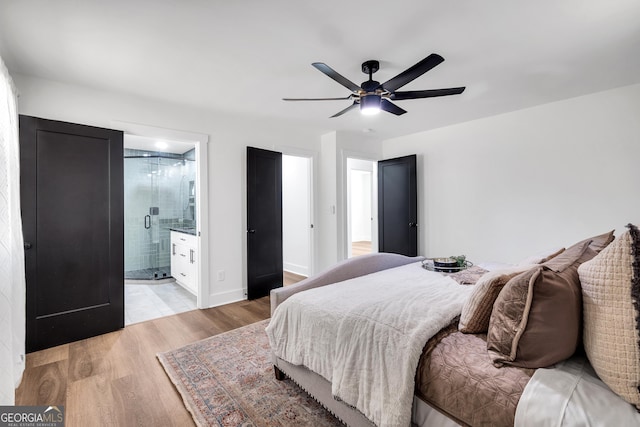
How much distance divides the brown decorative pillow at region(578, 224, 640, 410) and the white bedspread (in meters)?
0.04

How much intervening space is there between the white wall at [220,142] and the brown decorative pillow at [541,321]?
3258 mm

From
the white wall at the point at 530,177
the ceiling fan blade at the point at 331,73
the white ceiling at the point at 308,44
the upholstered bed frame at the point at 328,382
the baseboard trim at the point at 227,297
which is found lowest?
the baseboard trim at the point at 227,297

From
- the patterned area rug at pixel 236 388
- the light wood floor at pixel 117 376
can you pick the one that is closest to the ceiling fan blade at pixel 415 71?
the patterned area rug at pixel 236 388

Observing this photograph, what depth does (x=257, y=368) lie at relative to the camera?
7.23 feet

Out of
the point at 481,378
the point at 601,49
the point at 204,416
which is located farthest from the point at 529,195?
the point at 204,416

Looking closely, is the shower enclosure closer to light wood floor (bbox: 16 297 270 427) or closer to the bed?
light wood floor (bbox: 16 297 270 427)

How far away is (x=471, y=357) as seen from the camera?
115cm

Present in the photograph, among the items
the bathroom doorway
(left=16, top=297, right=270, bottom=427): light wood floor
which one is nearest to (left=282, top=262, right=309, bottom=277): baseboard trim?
the bathroom doorway

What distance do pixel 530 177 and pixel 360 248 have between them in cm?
534

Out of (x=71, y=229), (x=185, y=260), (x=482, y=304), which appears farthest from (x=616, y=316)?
(x=185, y=260)

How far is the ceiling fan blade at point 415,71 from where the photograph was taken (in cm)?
173

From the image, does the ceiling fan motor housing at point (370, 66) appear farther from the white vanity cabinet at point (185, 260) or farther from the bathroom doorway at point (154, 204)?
the bathroom doorway at point (154, 204)

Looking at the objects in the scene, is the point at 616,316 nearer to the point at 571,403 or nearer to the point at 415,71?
the point at 571,403

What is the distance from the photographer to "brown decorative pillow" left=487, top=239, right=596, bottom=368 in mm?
1035
